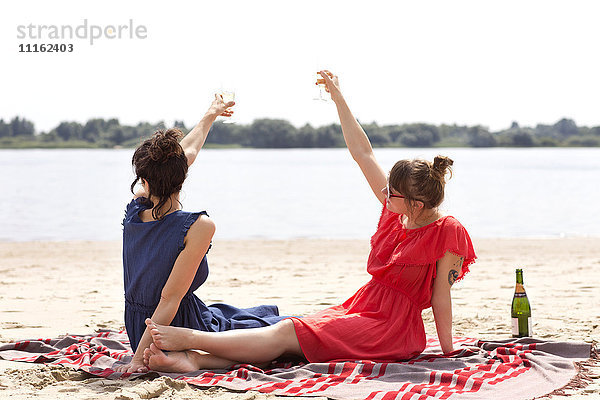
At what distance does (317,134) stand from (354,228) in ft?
172

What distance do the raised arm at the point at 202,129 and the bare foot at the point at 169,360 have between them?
3.25 ft

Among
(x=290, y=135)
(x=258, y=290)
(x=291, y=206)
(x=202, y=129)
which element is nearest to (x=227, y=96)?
(x=202, y=129)

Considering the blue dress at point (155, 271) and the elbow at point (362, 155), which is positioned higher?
the elbow at point (362, 155)

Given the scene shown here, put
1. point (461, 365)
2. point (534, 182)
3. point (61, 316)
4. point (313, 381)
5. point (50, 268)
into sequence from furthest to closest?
point (534, 182) < point (50, 268) < point (61, 316) < point (461, 365) < point (313, 381)

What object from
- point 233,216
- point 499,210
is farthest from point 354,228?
point 499,210

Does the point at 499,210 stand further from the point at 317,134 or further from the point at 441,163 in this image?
the point at 317,134

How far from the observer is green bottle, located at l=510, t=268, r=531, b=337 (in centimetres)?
446

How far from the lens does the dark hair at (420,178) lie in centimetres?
372

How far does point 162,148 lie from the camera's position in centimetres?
357

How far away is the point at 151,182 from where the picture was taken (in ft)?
11.9

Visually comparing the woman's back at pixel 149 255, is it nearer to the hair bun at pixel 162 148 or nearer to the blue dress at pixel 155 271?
the blue dress at pixel 155 271

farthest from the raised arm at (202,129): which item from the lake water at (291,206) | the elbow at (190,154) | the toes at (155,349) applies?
the lake water at (291,206)

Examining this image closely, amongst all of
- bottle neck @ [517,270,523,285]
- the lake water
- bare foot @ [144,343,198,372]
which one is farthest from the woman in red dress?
the lake water

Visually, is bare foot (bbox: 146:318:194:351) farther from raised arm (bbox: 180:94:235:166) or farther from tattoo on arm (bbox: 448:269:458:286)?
tattoo on arm (bbox: 448:269:458:286)
